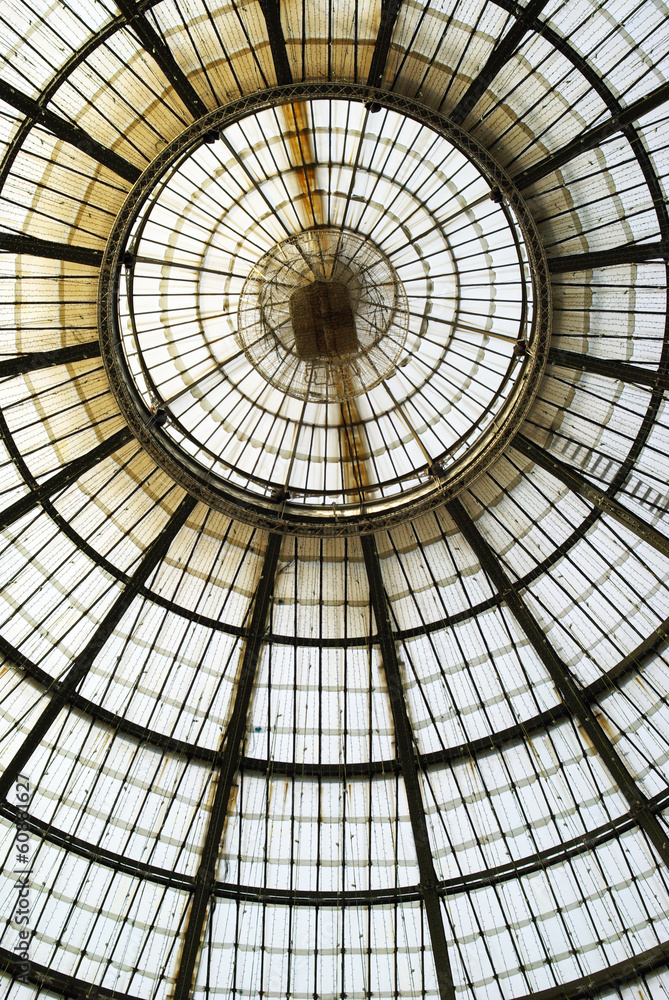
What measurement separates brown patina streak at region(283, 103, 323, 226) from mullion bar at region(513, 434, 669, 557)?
365 inches

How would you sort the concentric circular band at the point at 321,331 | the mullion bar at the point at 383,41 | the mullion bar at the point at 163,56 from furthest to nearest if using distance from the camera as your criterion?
the concentric circular band at the point at 321,331, the mullion bar at the point at 383,41, the mullion bar at the point at 163,56

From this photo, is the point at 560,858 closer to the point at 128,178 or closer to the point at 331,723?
the point at 331,723

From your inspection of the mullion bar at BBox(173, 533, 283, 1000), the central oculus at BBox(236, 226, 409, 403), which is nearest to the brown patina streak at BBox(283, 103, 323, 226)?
the central oculus at BBox(236, 226, 409, 403)

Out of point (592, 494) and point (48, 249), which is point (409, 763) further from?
point (48, 249)

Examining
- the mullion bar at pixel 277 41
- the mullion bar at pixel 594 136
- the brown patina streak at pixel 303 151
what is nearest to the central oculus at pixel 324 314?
the brown patina streak at pixel 303 151

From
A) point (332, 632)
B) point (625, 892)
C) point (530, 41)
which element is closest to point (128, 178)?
point (530, 41)

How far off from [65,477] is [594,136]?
1671 cm

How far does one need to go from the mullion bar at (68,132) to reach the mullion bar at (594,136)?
10489 mm

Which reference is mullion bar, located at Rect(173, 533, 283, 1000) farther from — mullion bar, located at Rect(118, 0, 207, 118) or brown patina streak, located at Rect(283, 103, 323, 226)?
mullion bar, located at Rect(118, 0, 207, 118)

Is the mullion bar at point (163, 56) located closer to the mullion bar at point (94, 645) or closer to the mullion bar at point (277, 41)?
the mullion bar at point (277, 41)

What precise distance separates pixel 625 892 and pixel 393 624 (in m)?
9.67

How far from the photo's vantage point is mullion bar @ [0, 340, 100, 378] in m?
19.9

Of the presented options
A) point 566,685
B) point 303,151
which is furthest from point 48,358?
point 566,685

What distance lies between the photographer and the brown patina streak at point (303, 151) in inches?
810
